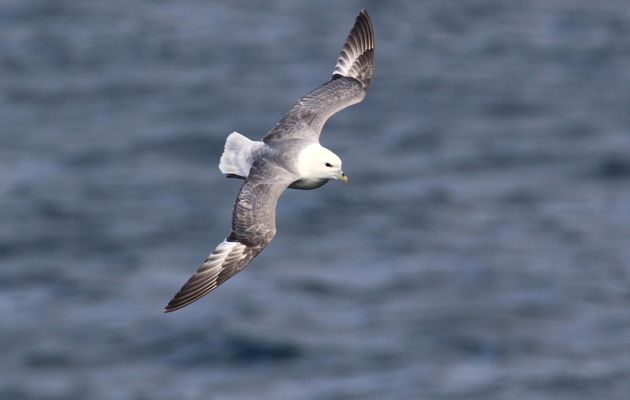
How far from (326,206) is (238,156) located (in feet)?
71.8

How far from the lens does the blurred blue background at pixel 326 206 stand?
102 ft

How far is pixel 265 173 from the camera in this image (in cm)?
1349

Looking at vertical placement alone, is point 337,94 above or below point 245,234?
above

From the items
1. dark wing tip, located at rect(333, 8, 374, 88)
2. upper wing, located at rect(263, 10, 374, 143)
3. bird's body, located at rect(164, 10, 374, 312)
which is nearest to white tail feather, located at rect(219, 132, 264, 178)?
bird's body, located at rect(164, 10, 374, 312)

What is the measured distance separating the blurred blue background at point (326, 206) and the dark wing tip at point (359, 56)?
14791mm

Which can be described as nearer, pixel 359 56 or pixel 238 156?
pixel 238 156

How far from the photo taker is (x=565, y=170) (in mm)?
37312

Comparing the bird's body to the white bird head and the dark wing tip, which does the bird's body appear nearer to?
the white bird head

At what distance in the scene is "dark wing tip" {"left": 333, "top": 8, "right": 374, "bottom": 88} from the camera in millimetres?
16406

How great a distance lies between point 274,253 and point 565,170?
9.32 m

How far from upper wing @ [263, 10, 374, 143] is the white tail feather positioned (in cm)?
37

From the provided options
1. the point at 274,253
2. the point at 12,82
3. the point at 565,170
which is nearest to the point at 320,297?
the point at 274,253

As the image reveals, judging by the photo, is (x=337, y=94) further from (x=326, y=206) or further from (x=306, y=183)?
(x=326, y=206)

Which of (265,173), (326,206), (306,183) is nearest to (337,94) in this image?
(306,183)
